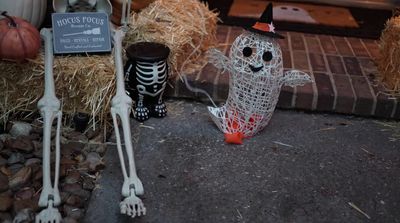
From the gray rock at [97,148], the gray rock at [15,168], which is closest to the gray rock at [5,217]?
the gray rock at [15,168]

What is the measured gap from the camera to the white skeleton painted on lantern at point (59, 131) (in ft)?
5.87

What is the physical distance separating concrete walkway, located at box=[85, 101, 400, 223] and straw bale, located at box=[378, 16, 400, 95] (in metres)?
0.26

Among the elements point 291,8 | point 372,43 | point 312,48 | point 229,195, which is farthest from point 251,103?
point 291,8

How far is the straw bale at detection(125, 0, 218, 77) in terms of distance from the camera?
9.03 ft

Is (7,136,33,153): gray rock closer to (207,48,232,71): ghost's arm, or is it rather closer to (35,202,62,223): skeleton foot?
(35,202,62,223): skeleton foot

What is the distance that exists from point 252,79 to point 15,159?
113cm

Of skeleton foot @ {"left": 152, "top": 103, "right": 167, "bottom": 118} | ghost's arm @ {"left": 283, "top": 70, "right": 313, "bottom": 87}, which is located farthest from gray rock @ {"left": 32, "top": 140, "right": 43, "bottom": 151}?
ghost's arm @ {"left": 283, "top": 70, "right": 313, "bottom": 87}

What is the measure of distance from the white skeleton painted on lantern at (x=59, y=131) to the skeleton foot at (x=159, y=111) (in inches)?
15.5

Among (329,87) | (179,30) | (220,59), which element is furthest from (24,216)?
(329,87)

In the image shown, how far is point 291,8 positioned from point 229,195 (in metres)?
2.44

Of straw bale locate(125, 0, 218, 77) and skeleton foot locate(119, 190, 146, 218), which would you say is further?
straw bale locate(125, 0, 218, 77)

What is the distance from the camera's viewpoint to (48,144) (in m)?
1.92

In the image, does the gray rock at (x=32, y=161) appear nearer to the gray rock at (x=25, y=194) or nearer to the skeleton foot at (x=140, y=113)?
the gray rock at (x=25, y=194)

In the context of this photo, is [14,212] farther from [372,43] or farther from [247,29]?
[372,43]
